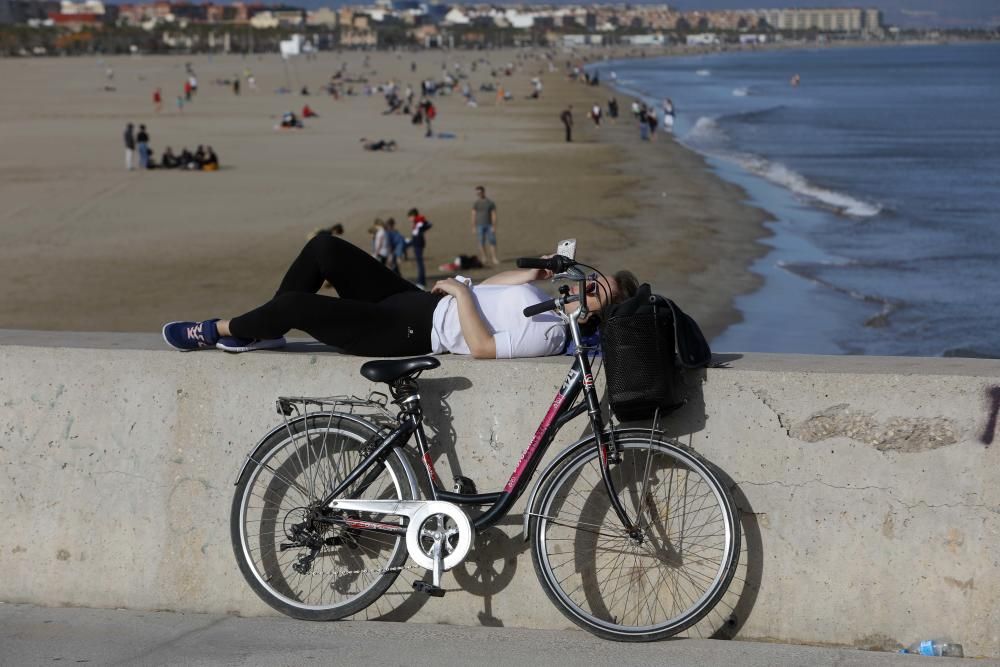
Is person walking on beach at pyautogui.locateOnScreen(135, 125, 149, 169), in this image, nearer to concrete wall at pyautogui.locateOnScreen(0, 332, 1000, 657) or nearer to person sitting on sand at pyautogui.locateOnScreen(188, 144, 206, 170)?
person sitting on sand at pyautogui.locateOnScreen(188, 144, 206, 170)

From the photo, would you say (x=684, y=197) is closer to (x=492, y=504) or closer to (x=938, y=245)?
(x=938, y=245)

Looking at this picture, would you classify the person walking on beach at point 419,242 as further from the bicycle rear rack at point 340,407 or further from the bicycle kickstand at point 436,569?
the bicycle kickstand at point 436,569

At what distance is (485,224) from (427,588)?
16937 mm

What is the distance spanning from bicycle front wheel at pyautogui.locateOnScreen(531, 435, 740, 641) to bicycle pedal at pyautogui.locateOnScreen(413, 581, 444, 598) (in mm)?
337

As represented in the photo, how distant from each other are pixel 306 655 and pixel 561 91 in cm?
8810

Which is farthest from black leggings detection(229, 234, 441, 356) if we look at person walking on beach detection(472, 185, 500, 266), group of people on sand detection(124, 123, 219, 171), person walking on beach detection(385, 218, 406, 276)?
group of people on sand detection(124, 123, 219, 171)

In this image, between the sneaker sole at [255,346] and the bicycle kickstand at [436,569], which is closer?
the bicycle kickstand at [436,569]

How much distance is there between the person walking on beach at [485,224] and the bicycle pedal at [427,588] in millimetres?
16428

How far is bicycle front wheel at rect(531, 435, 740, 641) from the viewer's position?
438 cm

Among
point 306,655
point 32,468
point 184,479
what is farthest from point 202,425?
point 306,655

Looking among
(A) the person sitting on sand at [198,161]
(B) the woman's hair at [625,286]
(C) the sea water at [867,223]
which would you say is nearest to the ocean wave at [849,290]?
(C) the sea water at [867,223]

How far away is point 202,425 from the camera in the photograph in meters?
4.75

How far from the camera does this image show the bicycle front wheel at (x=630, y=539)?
438cm

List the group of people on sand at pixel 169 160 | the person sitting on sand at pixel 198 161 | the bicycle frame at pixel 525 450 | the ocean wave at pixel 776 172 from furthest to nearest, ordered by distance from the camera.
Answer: the person sitting on sand at pixel 198 161, the group of people on sand at pixel 169 160, the ocean wave at pixel 776 172, the bicycle frame at pixel 525 450
